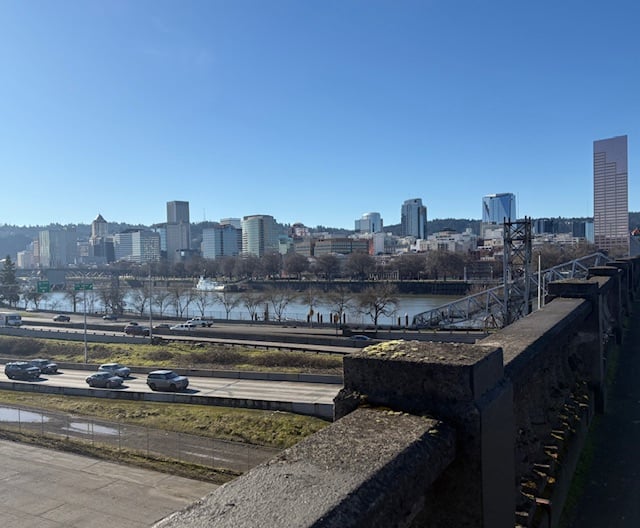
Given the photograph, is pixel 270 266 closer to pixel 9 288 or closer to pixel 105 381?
pixel 9 288

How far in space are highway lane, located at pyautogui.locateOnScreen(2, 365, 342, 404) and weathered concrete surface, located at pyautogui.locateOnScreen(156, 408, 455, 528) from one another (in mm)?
19799

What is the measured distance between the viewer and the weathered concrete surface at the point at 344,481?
77.5 inches

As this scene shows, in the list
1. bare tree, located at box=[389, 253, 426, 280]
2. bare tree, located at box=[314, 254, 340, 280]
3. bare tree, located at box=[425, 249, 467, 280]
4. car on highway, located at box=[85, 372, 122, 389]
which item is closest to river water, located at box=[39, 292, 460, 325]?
bare tree, located at box=[425, 249, 467, 280]

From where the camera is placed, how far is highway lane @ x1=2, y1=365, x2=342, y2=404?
23688mm

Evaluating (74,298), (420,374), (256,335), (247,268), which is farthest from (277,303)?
(420,374)

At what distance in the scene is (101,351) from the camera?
38.8m

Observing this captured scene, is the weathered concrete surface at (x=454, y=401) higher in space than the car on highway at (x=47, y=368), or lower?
higher

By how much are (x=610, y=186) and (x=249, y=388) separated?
17298cm

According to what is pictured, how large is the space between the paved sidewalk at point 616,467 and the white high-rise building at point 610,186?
558ft

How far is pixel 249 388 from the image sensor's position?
26219mm

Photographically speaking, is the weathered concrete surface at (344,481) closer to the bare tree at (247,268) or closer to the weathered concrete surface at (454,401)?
the weathered concrete surface at (454,401)

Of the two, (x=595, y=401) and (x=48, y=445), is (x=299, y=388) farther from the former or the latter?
(x=595, y=401)

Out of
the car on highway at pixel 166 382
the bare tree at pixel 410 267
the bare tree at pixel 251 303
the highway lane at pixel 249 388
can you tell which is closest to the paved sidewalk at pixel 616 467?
the highway lane at pixel 249 388

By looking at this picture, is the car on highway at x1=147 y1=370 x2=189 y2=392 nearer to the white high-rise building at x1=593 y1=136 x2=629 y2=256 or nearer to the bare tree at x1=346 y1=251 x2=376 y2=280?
the bare tree at x1=346 y1=251 x2=376 y2=280
